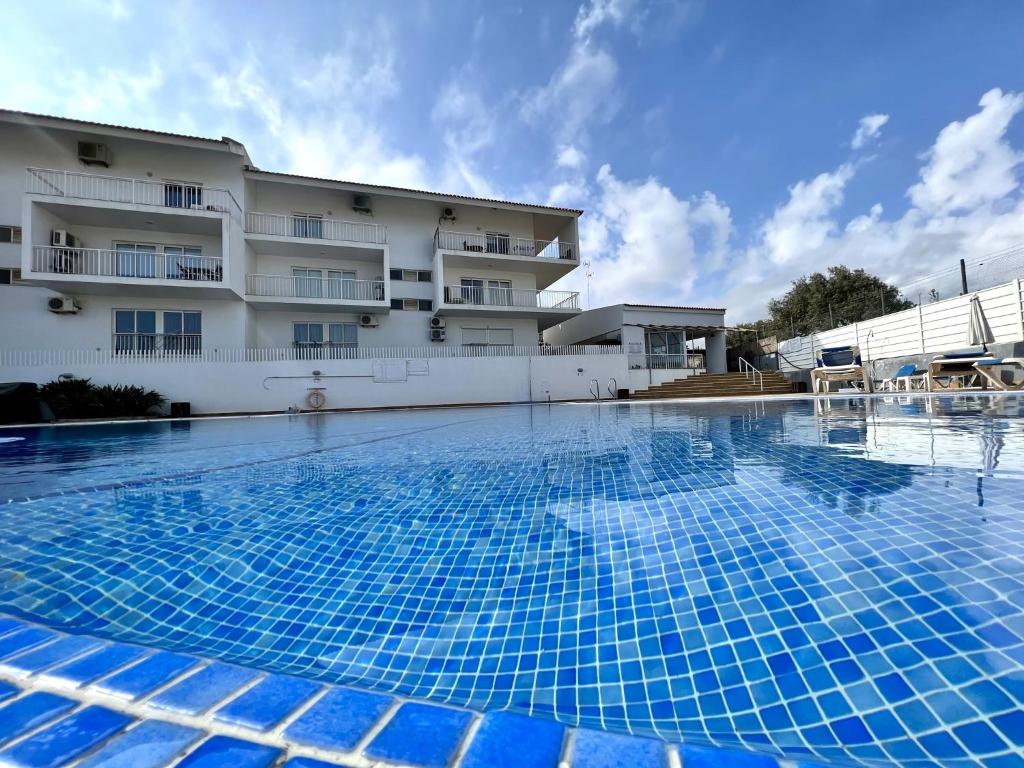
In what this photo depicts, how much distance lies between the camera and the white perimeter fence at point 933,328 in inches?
432

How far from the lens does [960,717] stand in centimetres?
86

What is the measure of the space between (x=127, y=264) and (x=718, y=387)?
2122cm

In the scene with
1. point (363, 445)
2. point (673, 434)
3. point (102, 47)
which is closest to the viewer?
point (673, 434)

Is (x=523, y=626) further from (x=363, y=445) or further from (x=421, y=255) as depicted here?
(x=421, y=255)

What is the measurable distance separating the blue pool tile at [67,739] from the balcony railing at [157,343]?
15.5 meters

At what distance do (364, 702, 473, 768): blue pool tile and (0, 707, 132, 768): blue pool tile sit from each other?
475 mm

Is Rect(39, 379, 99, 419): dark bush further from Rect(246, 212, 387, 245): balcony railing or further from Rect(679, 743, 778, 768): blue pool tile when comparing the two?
Rect(679, 743, 778, 768): blue pool tile

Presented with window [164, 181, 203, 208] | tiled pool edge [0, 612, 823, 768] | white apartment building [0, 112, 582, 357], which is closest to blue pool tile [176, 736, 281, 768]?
tiled pool edge [0, 612, 823, 768]

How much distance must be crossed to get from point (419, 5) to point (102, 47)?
8964 mm

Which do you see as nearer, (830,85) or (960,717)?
(960,717)

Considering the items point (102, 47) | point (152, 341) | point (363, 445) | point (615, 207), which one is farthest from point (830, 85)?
point (152, 341)

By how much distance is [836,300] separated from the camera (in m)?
27.0

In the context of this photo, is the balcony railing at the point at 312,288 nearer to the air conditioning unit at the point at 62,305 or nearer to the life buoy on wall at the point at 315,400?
the life buoy on wall at the point at 315,400

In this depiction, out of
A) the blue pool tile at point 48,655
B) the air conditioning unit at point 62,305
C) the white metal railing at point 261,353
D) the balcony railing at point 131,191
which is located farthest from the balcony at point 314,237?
the blue pool tile at point 48,655
